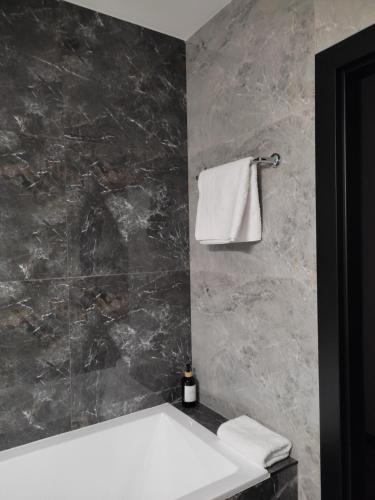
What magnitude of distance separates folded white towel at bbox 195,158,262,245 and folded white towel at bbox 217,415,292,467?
2.66 ft

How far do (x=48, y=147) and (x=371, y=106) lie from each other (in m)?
1.34

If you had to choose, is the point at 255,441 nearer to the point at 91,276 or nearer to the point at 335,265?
the point at 335,265

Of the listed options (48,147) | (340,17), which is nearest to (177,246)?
(48,147)

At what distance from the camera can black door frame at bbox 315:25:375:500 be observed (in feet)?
4.26

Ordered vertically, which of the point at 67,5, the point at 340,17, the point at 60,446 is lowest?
the point at 60,446

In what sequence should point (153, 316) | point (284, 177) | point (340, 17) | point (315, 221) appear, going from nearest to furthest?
point (340, 17), point (315, 221), point (284, 177), point (153, 316)

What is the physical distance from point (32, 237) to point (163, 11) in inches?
49.9

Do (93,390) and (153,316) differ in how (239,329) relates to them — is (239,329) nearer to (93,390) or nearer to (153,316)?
(153,316)

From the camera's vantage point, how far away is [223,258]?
186 cm

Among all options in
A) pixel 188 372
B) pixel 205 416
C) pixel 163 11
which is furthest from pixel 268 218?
pixel 163 11

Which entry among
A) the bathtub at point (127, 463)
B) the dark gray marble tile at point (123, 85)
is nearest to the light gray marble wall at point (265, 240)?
the dark gray marble tile at point (123, 85)

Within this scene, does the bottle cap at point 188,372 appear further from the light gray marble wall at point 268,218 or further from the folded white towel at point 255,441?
the folded white towel at point 255,441

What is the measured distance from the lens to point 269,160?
60.7 inches

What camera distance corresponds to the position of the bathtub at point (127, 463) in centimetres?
153
